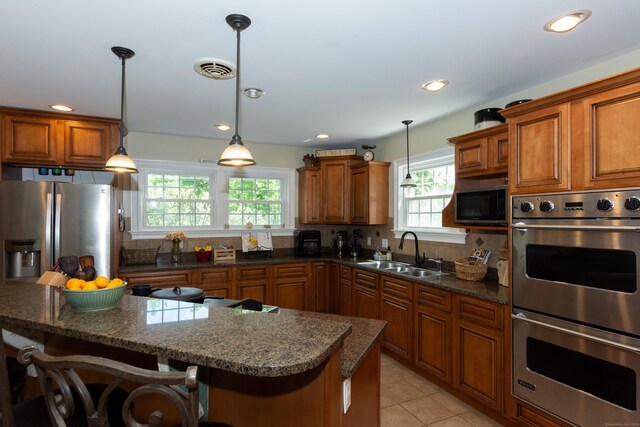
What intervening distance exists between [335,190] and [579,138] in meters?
3.04

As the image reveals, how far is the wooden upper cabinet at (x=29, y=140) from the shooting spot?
129 inches

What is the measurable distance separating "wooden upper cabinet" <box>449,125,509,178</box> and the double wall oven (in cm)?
47

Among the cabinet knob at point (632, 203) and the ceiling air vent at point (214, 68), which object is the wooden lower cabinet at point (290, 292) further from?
the cabinet knob at point (632, 203)

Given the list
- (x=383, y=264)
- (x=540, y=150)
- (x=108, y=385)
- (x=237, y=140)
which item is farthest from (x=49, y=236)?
(x=540, y=150)

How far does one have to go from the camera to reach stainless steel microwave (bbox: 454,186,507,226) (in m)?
2.65

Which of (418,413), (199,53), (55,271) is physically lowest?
(418,413)

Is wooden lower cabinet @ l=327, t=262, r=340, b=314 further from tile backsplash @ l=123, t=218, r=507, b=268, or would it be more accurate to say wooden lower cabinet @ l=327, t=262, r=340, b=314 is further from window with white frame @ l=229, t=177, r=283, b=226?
window with white frame @ l=229, t=177, r=283, b=226

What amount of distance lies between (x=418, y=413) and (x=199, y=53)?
9.58 feet

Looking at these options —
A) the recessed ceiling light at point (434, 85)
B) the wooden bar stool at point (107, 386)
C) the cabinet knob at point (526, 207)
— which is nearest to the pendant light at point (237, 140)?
the wooden bar stool at point (107, 386)

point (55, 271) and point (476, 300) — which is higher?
point (55, 271)

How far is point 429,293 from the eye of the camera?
300 centimetres

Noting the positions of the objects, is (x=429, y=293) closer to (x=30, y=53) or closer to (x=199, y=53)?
(x=199, y=53)

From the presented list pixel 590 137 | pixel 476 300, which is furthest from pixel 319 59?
pixel 476 300

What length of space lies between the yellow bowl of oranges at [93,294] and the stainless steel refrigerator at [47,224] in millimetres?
2071
